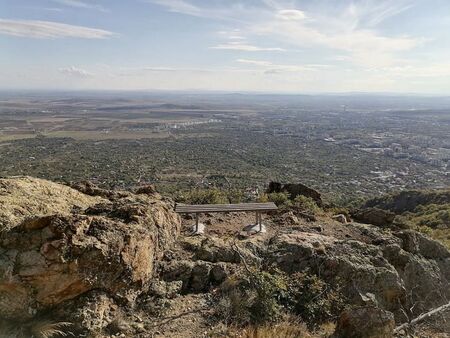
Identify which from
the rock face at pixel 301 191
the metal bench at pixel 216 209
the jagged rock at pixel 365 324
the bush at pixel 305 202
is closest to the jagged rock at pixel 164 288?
the metal bench at pixel 216 209

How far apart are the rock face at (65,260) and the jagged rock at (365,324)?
322 cm

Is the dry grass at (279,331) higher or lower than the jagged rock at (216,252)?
lower

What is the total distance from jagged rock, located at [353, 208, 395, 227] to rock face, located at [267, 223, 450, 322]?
229cm

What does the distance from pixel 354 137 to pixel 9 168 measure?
97515 millimetres

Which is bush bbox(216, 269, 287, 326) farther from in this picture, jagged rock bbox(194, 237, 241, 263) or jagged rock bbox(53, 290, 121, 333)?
jagged rock bbox(53, 290, 121, 333)

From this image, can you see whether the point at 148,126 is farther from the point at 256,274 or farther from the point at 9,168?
the point at 256,274

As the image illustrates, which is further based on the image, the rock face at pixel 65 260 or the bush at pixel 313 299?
the bush at pixel 313 299

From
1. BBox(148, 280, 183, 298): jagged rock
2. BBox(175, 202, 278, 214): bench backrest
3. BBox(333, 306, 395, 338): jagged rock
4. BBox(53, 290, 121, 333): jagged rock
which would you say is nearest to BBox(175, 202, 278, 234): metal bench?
BBox(175, 202, 278, 214): bench backrest

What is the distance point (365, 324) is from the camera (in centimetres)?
639

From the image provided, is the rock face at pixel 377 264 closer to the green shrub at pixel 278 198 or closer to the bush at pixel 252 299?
the bush at pixel 252 299

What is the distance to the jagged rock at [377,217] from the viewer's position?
12758 mm

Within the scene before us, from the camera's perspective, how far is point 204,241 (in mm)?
8688

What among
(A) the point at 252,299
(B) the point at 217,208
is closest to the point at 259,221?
(B) the point at 217,208

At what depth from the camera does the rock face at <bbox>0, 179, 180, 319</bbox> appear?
571 centimetres
